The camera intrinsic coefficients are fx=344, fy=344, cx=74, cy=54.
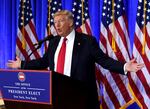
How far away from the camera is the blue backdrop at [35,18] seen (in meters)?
4.10

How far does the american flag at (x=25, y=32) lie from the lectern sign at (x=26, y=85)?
2.55 metres

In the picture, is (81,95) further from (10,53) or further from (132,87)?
(10,53)

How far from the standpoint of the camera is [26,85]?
7.07 ft

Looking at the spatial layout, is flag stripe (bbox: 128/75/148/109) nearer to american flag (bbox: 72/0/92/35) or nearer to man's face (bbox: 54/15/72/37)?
american flag (bbox: 72/0/92/35)

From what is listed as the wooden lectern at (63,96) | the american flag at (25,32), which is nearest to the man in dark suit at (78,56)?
the wooden lectern at (63,96)

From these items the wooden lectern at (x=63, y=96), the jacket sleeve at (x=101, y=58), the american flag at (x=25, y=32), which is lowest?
the wooden lectern at (x=63, y=96)

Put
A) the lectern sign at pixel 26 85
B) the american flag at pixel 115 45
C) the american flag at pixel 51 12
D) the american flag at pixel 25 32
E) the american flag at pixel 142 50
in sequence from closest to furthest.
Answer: the lectern sign at pixel 26 85 < the american flag at pixel 142 50 < the american flag at pixel 115 45 < the american flag at pixel 51 12 < the american flag at pixel 25 32

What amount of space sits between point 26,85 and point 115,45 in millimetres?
2091

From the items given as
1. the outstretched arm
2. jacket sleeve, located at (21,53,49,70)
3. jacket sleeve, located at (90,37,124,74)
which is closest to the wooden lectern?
the outstretched arm


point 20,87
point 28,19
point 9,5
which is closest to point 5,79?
point 20,87

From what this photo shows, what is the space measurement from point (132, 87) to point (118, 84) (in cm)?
20

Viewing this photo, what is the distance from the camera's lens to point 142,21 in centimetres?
389

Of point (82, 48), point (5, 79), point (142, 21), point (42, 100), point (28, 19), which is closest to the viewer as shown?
point (42, 100)

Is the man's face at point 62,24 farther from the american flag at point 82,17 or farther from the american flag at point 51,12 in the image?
the american flag at point 51,12
